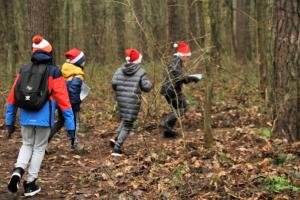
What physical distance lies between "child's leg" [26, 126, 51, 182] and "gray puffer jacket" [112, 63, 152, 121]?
7.63ft

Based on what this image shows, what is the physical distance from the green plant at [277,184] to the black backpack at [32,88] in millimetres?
2924

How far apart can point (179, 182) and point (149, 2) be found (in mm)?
17240

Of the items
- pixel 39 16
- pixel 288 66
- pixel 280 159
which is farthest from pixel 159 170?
pixel 39 16

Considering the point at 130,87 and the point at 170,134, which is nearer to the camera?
the point at 130,87

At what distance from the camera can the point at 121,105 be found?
8.27 metres

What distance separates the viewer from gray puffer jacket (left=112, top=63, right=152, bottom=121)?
8086 mm

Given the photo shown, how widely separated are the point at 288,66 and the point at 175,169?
2413 mm

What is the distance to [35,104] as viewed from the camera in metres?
5.77

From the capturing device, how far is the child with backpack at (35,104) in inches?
229

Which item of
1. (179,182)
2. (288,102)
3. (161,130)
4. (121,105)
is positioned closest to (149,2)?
(161,130)

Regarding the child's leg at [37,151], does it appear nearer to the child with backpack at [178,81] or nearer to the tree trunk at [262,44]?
the child with backpack at [178,81]

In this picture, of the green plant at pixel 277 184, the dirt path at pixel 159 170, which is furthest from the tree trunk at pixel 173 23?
the green plant at pixel 277 184

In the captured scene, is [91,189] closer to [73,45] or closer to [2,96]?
[2,96]

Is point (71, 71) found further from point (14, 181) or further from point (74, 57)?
point (14, 181)
